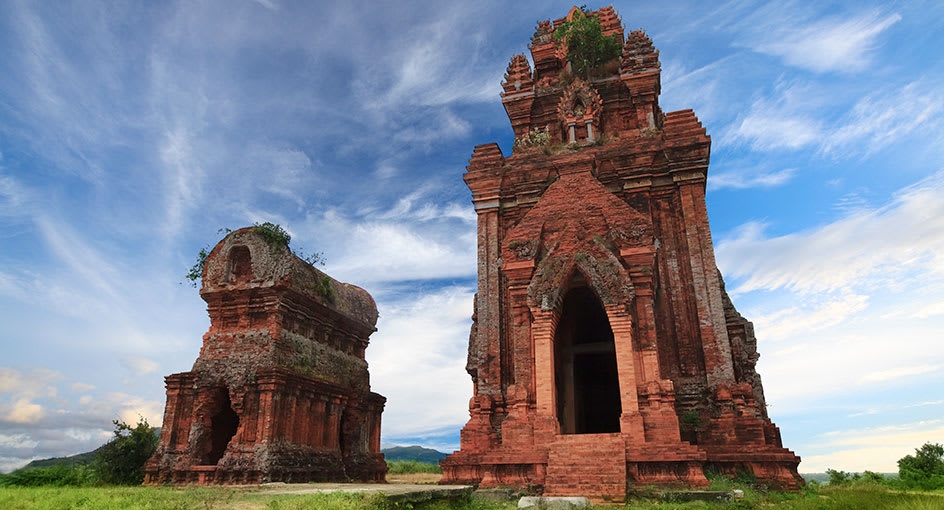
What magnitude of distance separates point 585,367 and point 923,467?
331 inches

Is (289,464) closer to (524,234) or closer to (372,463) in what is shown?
(372,463)

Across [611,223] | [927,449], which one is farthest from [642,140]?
[927,449]

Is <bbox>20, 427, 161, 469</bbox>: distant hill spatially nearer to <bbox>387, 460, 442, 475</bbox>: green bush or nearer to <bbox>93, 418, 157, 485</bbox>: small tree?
<bbox>93, 418, 157, 485</bbox>: small tree

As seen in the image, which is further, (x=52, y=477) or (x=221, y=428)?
(x=221, y=428)

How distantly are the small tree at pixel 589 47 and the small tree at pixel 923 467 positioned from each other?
1317cm

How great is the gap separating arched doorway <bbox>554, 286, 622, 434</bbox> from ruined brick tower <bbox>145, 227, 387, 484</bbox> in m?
7.28

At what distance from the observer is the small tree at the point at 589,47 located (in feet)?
58.3

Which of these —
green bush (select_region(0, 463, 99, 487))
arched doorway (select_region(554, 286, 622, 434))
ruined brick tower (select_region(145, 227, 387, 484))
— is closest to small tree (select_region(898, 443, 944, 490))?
arched doorway (select_region(554, 286, 622, 434))

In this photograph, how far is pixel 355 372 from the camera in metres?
20.5

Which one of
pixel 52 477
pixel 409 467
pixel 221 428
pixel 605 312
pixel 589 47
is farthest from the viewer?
pixel 409 467

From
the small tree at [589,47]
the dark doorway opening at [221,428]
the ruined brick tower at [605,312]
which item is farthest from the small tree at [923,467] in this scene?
the dark doorway opening at [221,428]

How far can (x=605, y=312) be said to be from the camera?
14.4 meters

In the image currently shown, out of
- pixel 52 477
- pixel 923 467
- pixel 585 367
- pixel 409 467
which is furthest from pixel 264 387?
pixel 923 467

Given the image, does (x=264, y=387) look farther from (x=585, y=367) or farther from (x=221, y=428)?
(x=585, y=367)
